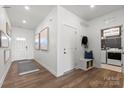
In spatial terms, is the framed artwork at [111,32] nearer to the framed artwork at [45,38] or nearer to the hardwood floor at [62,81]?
the hardwood floor at [62,81]

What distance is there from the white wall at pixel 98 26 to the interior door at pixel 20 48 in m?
4.85

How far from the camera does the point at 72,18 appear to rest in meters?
3.37

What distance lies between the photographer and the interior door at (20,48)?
570 centimetres

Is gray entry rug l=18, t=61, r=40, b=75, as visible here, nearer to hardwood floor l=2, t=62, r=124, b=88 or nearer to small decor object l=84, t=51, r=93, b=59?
hardwood floor l=2, t=62, r=124, b=88

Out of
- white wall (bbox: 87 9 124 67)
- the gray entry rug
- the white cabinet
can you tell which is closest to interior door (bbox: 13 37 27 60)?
the gray entry rug

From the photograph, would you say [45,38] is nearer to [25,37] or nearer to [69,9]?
[69,9]

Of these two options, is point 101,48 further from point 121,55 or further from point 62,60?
point 62,60

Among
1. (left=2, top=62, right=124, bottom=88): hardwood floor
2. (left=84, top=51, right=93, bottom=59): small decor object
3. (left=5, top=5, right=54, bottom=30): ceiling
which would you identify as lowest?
(left=2, top=62, right=124, bottom=88): hardwood floor

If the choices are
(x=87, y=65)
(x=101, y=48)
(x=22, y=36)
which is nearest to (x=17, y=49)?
(x=22, y=36)

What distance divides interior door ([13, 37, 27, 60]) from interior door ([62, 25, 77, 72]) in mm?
4289

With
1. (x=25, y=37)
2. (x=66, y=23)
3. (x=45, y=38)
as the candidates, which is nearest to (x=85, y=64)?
(x=66, y=23)

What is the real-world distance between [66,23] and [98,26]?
176 cm

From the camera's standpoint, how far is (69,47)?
3225 millimetres

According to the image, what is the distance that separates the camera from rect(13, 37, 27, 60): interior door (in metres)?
5.70
